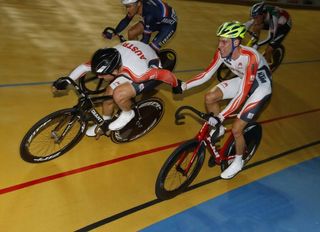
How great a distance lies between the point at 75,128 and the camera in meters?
4.26

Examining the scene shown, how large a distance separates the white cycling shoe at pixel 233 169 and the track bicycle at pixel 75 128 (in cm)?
106

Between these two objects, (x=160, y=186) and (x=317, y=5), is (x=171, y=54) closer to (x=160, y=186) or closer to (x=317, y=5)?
(x=160, y=186)

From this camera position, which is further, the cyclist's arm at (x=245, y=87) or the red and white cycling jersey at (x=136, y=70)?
the red and white cycling jersey at (x=136, y=70)

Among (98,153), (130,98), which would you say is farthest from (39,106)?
(130,98)

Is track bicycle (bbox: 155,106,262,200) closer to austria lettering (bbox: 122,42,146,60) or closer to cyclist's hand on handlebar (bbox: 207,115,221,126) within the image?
cyclist's hand on handlebar (bbox: 207,115,221,126)

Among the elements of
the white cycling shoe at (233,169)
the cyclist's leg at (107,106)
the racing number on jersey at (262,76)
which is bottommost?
the white cycling shoe at (233,169)

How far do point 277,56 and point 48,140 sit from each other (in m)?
5.44

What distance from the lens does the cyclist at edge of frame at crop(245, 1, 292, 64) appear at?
6.72 meters

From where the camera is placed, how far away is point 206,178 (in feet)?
14.0

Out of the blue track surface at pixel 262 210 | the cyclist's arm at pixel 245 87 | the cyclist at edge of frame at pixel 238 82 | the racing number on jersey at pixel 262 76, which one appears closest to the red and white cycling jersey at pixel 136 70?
the cyclist at edge of frame at pixel 238 82

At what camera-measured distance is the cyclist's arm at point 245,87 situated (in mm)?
3600

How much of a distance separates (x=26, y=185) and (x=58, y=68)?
2.81 m

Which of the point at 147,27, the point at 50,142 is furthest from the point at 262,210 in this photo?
the point at 147,27

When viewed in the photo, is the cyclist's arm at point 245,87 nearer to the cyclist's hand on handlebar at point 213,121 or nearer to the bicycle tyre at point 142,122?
the cyclist's hand on handlebar at point 213,121
